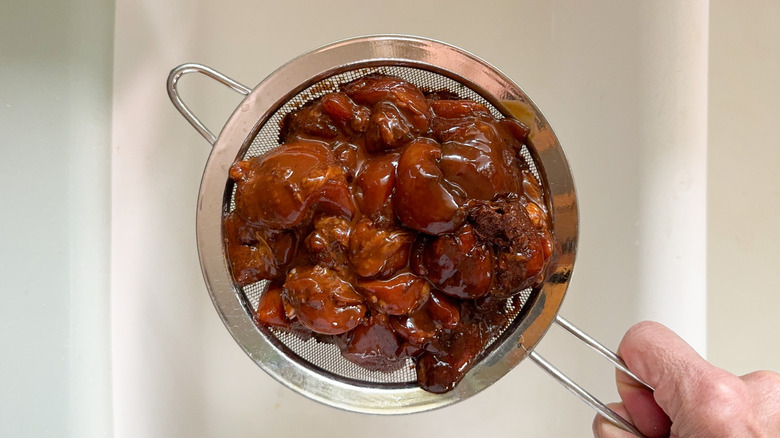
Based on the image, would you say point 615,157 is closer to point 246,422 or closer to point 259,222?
point 259,222

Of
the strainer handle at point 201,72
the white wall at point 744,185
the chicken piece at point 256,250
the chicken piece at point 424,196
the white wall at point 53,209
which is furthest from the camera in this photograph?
the white wall at point 744,185

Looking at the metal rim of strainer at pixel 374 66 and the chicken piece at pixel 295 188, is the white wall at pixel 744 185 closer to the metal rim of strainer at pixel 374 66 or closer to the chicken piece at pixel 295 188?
the metal rim of strainer at pixel 374 66

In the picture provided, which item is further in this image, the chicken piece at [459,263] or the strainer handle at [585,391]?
the strainer handle at [585,391]

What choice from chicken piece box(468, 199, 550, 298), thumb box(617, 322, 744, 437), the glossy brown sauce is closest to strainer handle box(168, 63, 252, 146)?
the glossy brown sauce

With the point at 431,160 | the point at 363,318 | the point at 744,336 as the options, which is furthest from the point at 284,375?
the point at 744,336

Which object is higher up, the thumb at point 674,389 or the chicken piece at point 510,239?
the chicken piece at point 510,239

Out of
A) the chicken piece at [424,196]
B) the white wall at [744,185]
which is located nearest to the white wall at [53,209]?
the chicken piece at [424,196]

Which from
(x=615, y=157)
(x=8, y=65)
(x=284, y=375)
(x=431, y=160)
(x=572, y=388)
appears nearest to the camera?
(x=431, y=160)
